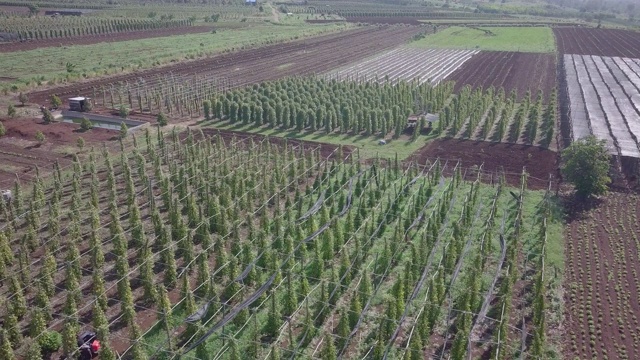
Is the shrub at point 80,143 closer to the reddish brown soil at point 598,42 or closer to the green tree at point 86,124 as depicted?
the green tree at point 86,124

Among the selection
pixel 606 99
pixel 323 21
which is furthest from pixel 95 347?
pixel 323 21

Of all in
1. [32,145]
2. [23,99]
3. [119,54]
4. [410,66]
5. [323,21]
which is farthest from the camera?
[323,21]

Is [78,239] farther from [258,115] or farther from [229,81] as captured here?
[229,81]

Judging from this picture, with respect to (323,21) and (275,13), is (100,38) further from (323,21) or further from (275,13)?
(275,13)

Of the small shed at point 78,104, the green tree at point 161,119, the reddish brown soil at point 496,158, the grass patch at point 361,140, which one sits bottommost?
the reddish brown soil at point 496,158

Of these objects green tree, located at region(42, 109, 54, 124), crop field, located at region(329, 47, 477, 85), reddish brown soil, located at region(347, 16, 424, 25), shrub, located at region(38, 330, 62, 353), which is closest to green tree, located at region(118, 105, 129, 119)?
green tree, located at region(42, 109, 54, 124)

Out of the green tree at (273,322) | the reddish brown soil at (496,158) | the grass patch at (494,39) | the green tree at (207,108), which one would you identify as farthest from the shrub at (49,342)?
the grass patch at (494,39)
